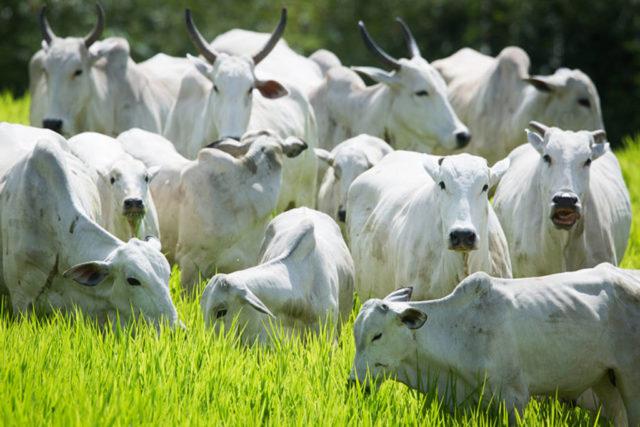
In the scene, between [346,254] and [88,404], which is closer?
[88,404]

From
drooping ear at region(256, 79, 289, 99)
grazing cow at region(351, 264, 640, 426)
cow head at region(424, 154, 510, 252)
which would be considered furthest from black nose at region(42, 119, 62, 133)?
grazing cow at region(351, 264, 640, 426)

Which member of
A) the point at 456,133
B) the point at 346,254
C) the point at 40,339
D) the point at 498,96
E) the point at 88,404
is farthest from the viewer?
the point at 498,96

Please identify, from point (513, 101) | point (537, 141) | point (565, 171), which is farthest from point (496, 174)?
point (513, 101)

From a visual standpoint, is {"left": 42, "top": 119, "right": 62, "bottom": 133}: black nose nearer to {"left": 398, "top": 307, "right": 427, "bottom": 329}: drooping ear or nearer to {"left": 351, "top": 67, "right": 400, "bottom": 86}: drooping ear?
{"left": 351, "top": 67, "right": 400, "bottom": 86}: drooping ear

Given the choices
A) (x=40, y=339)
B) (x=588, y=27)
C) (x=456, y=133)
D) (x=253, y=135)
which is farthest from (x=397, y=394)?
(x=588, y=27)

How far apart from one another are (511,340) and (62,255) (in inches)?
110

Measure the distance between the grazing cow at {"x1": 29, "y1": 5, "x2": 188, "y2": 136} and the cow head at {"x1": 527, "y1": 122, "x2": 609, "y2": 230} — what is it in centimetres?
490

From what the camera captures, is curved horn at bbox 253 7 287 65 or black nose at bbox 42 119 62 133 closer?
black nose at bbox 42 119 62 133

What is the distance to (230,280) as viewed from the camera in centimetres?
762

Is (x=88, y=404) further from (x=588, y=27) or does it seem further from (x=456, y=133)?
(x=588, y=27)

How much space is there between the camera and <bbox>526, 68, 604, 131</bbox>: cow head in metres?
12.9

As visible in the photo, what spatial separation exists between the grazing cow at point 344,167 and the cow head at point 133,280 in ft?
9.09

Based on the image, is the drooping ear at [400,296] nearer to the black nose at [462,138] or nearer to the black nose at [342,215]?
the black nose at [342,215]

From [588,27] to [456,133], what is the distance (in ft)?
30.4
